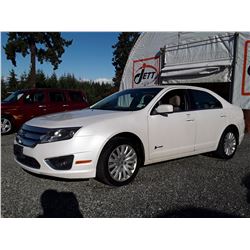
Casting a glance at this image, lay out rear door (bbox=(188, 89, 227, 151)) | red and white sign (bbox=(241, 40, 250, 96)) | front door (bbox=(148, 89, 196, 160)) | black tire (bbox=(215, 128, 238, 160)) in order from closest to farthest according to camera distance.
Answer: front door (bbox=(148, 89, 196, 160)) → rear door (bbox=(188, 89, 227, 151)) → black tire (bbox=(215, 128, 238, 160)) → red and white sign (bbox=(241, 40, 250, 96))

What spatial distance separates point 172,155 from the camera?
4434 millimetres

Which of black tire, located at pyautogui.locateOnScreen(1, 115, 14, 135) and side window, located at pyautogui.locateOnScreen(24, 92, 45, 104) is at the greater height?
side window, located at pyautogui.locateOnScreen(24, 92, 45, 104)

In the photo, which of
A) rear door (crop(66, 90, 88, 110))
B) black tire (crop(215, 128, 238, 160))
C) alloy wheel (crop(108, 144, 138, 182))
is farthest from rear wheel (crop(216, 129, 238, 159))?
rear door (crop(66, 90, 88, 110))

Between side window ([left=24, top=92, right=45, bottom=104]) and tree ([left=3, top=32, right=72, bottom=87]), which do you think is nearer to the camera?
side window ([left=24, top=92, right=45, bottom=104])

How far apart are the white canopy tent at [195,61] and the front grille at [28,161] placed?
7550mm

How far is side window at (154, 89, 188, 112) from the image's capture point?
4598mm

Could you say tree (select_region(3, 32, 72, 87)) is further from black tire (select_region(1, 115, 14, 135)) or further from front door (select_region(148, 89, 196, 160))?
front door (select_region(148, 89, 196, 160))

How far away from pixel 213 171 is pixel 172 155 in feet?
2.82

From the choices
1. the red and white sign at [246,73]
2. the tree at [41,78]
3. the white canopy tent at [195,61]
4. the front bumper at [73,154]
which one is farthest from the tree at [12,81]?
the front bumper at [73,154]

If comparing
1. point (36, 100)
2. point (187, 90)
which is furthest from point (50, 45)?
point (187, 90)

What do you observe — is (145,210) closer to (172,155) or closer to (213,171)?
(172,155)

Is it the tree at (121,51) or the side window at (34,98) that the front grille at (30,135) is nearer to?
the side window at (34,98)

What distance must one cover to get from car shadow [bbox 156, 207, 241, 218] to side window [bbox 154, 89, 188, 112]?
6.33ft

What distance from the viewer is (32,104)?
9.12 m
